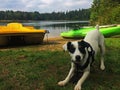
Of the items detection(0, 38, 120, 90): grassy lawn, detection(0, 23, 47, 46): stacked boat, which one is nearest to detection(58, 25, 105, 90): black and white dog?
detection(0, 38, 120, 90): grassy lawn

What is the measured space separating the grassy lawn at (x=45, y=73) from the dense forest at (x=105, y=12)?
610 inches

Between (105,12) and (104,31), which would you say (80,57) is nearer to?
(104,31)

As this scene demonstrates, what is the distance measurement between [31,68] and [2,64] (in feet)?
2.81

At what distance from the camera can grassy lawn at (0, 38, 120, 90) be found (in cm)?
610

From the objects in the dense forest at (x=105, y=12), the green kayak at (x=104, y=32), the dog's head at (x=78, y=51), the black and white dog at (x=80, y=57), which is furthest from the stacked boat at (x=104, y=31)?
the dog's head at (x=78, y=51)

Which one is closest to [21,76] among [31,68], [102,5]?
[31,68]

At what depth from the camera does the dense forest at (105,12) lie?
23922 millimetres

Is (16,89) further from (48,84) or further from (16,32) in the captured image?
(16,32)

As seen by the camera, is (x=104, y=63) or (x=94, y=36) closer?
(x=94, y=36)

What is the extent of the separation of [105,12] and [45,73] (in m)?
20.6

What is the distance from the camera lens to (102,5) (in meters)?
26.6

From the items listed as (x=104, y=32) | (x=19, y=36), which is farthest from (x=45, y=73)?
(x=104, y=32)

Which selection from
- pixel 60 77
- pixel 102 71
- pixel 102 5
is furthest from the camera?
pixel 102 5

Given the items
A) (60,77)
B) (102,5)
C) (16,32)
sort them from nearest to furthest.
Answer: (60,77) → (16,32) → (102,5)
